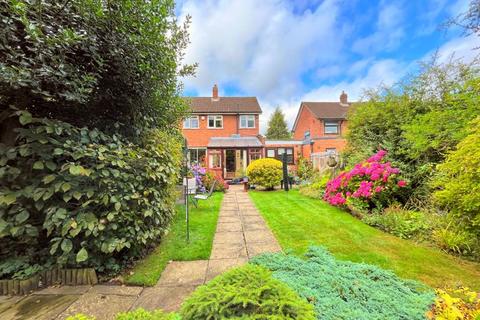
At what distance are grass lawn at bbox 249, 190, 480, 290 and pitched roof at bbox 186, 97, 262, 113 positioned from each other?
1539 cm

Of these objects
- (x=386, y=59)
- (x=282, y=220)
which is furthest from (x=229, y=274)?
(x=386, y=59)

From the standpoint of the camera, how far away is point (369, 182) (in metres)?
5.97

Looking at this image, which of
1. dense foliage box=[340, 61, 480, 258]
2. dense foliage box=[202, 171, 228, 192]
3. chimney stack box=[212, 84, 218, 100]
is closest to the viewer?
dense foliage box=[340, 61, 480, 258]

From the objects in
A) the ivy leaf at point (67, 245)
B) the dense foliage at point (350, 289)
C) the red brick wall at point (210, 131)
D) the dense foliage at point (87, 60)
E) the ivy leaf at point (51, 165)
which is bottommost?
the dense foliage at point (350, 289)

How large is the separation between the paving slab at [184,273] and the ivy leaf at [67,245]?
3.56 ft

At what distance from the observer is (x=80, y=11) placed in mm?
2701

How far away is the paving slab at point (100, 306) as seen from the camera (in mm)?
2199

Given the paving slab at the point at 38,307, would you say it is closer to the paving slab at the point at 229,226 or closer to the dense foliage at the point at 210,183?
the paving slab at the point at 229,226

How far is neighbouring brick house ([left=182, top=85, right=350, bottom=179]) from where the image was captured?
57.1ft

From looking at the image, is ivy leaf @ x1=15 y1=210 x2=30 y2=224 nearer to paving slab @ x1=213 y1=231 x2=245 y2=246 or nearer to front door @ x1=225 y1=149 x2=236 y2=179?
paving slab @ x1=213 y1=231 x2=245 y2=246

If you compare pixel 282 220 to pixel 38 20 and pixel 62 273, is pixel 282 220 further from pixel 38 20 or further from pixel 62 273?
pixel 38 20

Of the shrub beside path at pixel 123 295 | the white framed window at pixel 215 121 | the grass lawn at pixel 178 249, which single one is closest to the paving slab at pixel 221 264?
the shrub beside path at pixel 123 295

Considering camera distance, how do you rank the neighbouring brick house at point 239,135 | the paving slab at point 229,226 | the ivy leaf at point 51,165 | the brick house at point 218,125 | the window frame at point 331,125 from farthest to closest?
the window frame at point 331,125 < the brick house at point 218,125 < the neighbouring brick house at point 239,135 < the paving slab at point 229,226 < the ivy leaf at point 51,165

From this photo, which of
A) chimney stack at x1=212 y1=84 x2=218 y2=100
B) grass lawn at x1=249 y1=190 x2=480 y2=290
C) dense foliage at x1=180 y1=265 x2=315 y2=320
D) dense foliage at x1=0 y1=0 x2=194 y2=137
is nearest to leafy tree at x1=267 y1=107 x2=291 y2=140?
chimney stack at x1=212 y1=84 x2=218 y2=100
